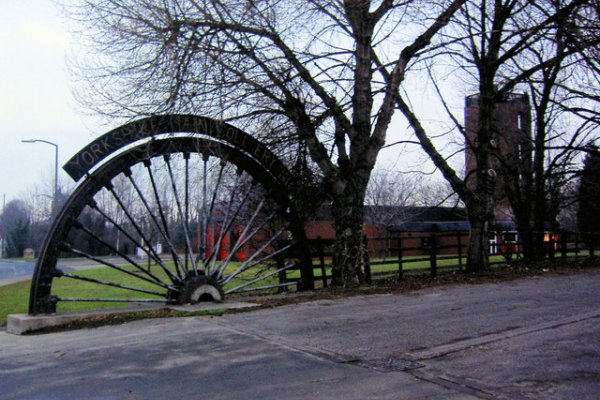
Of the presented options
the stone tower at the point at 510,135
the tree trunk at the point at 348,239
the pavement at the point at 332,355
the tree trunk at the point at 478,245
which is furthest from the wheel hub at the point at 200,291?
the stone tower at the point at 510,135

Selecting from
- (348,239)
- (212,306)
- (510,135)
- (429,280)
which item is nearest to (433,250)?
(429,280)

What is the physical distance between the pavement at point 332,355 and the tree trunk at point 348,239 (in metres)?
3.63

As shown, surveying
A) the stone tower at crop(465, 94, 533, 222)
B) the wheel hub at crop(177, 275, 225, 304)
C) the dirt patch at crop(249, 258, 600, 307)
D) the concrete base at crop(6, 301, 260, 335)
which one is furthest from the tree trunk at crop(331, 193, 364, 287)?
the stone tower at crop(465, 94, 533, 222)

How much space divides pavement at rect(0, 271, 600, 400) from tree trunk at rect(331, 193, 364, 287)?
3628 millimetres

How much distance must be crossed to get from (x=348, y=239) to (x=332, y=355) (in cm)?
761

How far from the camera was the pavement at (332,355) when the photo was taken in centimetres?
553

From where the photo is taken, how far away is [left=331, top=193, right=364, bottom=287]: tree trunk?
46.6 ft

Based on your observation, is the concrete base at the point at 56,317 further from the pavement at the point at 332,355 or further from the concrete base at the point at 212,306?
the pavement at the point at 332,355

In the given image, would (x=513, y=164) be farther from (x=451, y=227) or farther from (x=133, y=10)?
(x=451, y=227)

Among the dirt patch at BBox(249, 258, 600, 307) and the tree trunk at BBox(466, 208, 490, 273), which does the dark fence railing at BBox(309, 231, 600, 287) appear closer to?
the tree trunk at BBox(466, 208, 490, 273)

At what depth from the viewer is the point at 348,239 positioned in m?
14.3

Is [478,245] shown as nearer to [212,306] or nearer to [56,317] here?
[212,306]

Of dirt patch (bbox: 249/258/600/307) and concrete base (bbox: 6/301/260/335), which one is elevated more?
dirt patch (bbox: 249/258/600/307)

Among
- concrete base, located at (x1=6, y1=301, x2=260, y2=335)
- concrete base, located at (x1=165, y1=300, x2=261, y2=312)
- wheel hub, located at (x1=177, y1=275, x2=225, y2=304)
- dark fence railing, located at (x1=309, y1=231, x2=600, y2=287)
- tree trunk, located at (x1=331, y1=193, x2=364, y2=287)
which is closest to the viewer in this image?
concrete base, located at (x1=6, y1=301, x2=260, y2=335)
